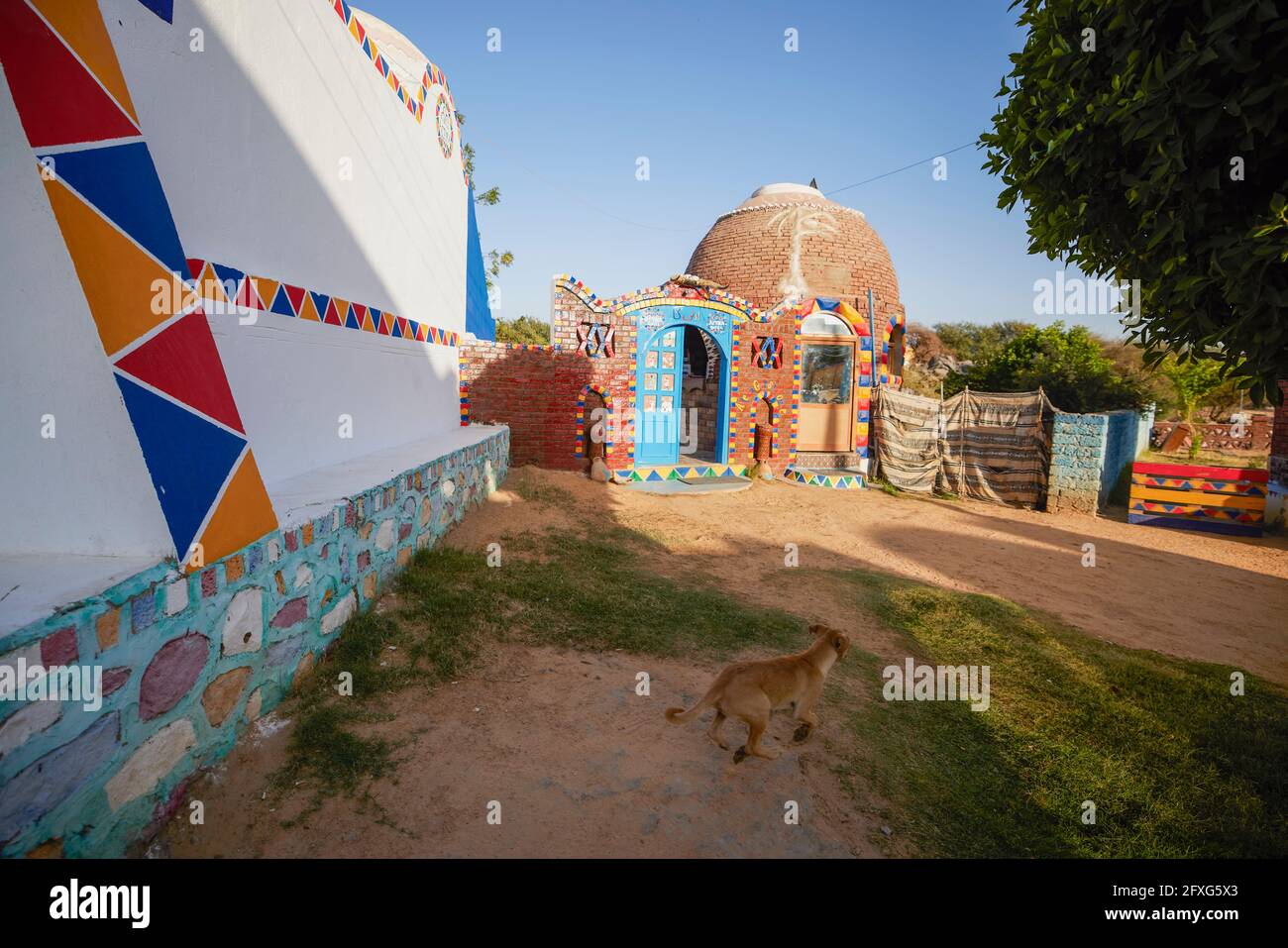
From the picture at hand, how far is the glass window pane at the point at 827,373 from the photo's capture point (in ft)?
48.2

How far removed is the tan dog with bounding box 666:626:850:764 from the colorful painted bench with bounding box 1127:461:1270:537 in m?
10.3

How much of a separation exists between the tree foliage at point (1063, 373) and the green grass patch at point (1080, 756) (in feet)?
38.3

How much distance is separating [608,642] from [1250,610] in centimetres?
729

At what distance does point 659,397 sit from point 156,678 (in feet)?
36.6

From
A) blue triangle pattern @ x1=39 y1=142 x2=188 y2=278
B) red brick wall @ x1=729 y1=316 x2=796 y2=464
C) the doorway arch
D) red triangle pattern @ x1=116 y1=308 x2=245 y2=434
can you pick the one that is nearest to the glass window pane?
red brick wall @ x1=729 y1=316 x2=796 y2=464

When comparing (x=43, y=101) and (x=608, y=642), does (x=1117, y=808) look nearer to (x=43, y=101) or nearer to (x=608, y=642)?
(x=608, y=642)

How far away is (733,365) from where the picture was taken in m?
13.4

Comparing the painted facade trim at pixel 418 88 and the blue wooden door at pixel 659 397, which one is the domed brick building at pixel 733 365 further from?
the painted facade trim at pixel 418 88

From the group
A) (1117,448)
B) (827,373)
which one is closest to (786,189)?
(827,373)

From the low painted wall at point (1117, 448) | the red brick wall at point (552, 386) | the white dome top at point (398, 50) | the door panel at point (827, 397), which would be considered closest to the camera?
the white dome top at point (398, 50)

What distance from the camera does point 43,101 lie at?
2.15m

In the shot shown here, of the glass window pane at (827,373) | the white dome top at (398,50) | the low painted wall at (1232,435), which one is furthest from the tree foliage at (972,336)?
the white dome top at (398,50)

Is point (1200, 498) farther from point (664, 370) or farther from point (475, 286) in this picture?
point (475, 286)

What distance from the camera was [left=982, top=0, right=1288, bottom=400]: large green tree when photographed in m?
2.54
